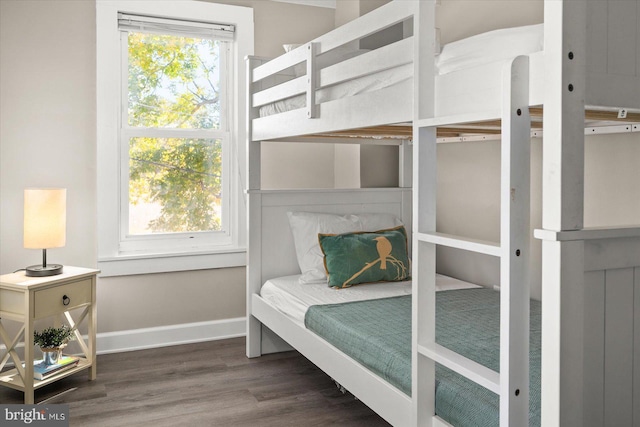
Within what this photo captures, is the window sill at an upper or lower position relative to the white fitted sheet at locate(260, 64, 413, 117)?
lower

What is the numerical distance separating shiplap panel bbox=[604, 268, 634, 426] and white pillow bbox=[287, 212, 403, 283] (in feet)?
6.31

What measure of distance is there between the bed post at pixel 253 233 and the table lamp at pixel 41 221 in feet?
3.30

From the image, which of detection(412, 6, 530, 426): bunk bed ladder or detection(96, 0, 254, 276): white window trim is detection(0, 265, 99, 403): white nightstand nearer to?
A: detection(96, 0, 254, 276): white window trim

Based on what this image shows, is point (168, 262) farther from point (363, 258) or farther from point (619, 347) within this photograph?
point (619, 347)

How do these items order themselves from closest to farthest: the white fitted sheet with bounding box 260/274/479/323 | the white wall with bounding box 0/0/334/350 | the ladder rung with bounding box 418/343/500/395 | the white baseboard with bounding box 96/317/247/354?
the ladder rung with bounding box 418/343/500/395, the white fitted sheet with bounding box 260/274/479/323, the white wall with bounding box 0/0/334/350, the white baseboard with bounding box 96/317/247/354

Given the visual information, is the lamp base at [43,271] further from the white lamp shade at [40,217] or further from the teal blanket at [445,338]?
the teal blanket at [445,338]

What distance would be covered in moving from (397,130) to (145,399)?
173 centimetres

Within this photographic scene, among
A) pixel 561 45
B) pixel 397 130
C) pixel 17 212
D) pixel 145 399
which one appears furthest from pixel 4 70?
pixel 561 45

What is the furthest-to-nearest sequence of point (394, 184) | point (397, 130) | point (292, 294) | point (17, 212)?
point (394, 184)
point (17, 212)
point (292, 294)
point (397, 130)

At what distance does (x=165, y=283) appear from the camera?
356cm

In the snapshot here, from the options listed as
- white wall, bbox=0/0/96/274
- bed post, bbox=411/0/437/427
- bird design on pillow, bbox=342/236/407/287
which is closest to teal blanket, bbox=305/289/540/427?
bed post, bbox=411/0/437/427

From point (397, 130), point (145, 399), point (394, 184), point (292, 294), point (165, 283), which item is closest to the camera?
point (397, 130)

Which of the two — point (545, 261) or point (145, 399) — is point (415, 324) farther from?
point (145, 399)

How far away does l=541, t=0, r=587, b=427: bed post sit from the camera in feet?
3.86
